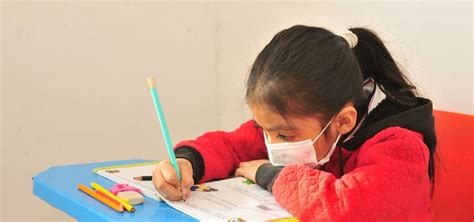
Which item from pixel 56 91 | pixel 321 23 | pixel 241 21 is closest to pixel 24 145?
pixel 56 91

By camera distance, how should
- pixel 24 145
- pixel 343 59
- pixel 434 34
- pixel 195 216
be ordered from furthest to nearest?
pixel 24 145
pixel 434 34
pixel 343 59
pixel 195 216

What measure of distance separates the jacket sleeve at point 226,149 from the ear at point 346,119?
221 millimetres

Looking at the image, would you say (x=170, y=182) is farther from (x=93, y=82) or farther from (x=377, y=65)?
(x=93, y=82)

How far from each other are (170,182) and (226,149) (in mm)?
241

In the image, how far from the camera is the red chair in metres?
1.00

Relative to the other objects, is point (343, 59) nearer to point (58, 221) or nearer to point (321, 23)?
point (321, 23)

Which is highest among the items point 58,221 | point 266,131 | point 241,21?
point 241,21

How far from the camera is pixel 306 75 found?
80 cm

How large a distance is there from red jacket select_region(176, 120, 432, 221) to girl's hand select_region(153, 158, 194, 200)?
0.14 metres

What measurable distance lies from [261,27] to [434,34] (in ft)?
2.20

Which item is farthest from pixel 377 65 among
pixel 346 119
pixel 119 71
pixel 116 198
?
pixel 119 71

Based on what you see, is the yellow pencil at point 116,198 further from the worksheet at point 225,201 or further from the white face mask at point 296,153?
the white face mask at point 296,153

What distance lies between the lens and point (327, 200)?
0.72 metres

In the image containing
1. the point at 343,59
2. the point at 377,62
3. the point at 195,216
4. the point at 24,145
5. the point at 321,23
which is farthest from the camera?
the point at 24,145
